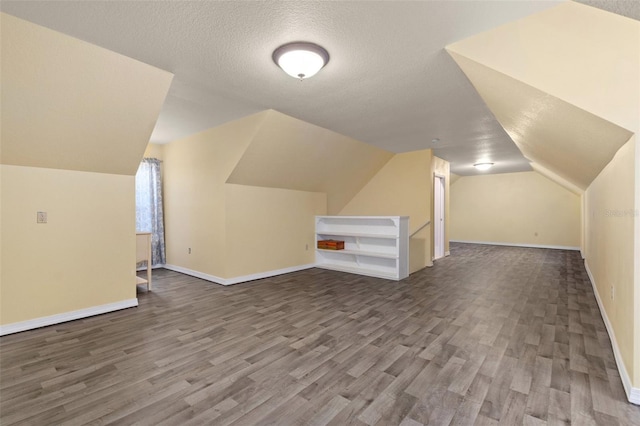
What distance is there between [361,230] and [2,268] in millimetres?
4878

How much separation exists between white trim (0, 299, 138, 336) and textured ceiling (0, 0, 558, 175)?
258cm

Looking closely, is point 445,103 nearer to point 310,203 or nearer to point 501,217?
point 310,203

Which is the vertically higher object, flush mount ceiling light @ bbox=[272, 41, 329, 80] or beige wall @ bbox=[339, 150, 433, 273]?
flush mount ceiling light @ bbox=[272, 41, 329, 80]

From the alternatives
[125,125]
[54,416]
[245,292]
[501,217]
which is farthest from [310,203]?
[501,217]

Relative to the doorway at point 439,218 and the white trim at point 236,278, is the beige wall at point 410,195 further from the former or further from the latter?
the white trim at point 236,278

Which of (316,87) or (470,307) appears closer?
(316,87)

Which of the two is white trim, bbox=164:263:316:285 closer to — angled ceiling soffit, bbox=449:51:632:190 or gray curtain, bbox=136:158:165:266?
gray curtain, bbox=136:158:165:266

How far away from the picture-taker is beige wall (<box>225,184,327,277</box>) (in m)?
4.71

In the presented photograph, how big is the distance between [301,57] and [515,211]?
9889mm

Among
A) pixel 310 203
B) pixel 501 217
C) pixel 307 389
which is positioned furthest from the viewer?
pixel 501 217

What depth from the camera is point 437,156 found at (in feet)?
22.5

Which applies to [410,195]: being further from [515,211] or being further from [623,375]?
[515,211]

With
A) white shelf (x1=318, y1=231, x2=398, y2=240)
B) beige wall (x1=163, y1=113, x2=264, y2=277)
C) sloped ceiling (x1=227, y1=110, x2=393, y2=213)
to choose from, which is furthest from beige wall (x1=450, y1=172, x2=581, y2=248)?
beige wall (x1=163, y1=113, x2=264, y2=277)

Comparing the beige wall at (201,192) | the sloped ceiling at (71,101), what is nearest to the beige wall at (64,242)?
the sloped ceiling at (71,101)
